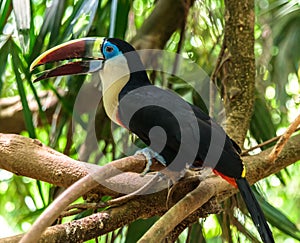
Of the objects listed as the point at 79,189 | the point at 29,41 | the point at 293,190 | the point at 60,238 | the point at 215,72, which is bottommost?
the point at 293,190

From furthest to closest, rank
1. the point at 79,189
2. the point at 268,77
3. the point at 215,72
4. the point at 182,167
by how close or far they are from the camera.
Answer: the point at 268,77
the point at 215,72
the point at 182,167
the point at 79,189

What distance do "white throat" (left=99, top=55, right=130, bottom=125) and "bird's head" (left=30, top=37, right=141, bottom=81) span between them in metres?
0.01

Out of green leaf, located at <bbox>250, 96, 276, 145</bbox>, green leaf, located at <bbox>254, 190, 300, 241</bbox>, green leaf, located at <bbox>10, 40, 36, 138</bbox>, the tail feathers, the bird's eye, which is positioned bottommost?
green leaf, located at <bbox>254, 190, 300, 241</bbox>

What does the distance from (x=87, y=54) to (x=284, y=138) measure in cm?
66

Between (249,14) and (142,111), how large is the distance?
1.61 ft

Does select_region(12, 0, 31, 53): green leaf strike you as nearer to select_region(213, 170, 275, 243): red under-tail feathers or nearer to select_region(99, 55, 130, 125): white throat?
select_region(99, 55, 130, 125): white throat

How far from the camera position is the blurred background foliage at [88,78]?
1797 millimetres

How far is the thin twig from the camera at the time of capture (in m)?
1.40

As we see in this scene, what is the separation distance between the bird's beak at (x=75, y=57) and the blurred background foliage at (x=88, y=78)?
7 cm

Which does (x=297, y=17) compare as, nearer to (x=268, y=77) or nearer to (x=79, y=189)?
(x=268, y=77)

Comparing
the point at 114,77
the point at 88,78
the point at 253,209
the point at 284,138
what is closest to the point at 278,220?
the point at 253,209

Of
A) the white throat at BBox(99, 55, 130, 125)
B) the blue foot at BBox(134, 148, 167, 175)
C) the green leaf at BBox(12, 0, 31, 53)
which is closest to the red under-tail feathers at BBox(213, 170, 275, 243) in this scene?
the blue foot at BBox(134, 148, 167, 175)

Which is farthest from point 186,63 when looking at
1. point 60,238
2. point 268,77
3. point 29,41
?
point 60,238

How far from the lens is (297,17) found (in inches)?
90.0
